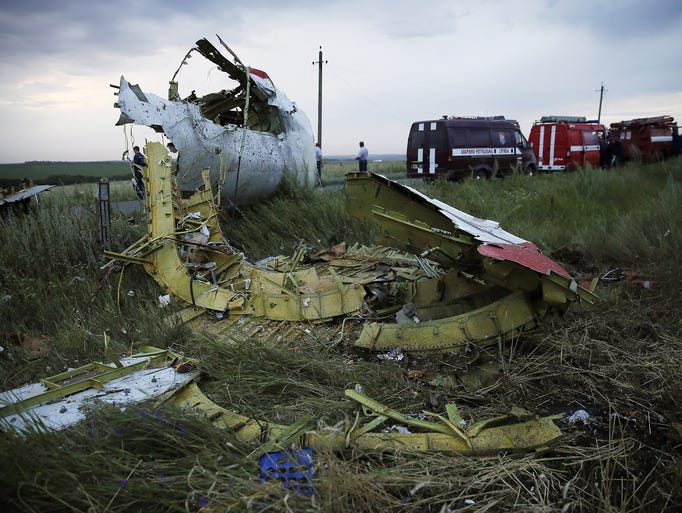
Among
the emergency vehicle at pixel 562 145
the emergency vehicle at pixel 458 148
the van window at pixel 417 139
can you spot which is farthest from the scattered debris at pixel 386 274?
the emergency vehicle at pixel 562 145

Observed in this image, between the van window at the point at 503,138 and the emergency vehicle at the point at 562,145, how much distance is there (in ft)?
9.51

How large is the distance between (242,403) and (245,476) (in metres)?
0.82

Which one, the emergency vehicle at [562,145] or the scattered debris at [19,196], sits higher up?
the emergency vehicle at [562,145]

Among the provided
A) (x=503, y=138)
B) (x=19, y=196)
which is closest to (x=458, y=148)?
(x=503, y=138)

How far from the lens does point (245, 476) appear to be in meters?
2.17

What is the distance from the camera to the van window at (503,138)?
657 inches

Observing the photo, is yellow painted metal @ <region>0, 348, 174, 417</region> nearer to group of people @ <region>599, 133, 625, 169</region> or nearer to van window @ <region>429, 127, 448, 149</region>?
van window @ <region>429, 127, 448, 149</region>

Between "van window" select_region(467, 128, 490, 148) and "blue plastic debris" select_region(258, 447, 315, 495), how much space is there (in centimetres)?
1487

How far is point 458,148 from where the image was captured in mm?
15539

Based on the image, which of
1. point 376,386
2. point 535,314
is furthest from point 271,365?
point 535,314

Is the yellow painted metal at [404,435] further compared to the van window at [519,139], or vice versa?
the van window at [519,139]

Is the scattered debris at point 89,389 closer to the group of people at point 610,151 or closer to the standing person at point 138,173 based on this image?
the standing person at point 138,173

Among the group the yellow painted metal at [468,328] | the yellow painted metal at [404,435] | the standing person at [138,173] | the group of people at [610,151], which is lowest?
the yellow painted metal at [404,435]

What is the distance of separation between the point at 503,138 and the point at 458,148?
8.15 feet
